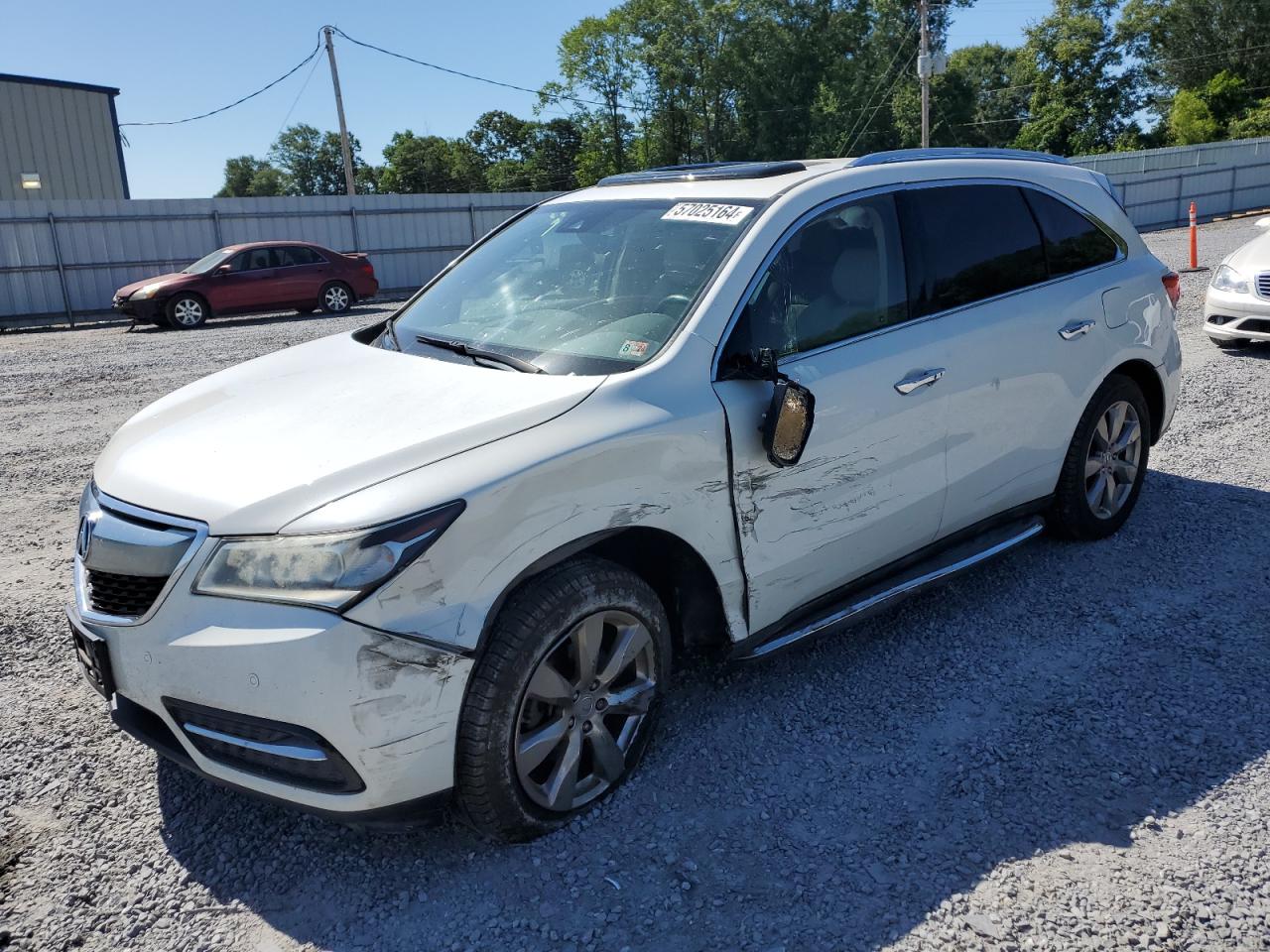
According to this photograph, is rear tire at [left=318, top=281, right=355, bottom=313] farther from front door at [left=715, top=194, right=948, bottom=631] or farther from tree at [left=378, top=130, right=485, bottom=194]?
tree at [left=378, top=130, right=485, bottom=194]

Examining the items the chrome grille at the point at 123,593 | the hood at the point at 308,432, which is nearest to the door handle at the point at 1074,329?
the hood at the point at 308,432

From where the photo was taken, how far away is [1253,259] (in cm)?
902

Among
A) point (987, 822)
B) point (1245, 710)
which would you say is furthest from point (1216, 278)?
point (987, 822)

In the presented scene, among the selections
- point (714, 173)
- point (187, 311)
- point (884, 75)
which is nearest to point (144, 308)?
point (187, 311)

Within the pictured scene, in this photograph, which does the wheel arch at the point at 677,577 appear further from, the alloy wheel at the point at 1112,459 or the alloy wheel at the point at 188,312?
the alloy wheel at the point at 188,312

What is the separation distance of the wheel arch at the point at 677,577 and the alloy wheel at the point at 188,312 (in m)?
16.1

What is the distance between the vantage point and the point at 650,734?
3146mm

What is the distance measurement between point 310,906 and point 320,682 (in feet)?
2.34

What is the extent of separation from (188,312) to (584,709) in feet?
54.0

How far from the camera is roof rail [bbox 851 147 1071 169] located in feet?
12.7

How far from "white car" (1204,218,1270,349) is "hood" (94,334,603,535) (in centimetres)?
810

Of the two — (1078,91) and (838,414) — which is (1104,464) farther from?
(1078,91)

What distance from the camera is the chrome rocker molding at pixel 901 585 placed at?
10.8ft

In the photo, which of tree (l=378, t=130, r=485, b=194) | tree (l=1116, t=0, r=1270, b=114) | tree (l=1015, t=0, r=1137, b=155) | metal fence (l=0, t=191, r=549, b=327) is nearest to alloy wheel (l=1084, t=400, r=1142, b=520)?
metal fence (l=0, t=191, r=549, b=327)
